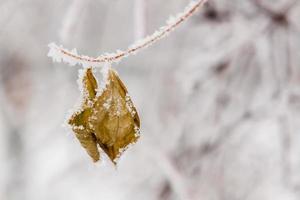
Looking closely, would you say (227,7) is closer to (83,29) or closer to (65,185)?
(83,29)

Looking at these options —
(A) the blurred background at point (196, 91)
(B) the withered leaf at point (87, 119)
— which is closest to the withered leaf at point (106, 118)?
(B) the withered leaf at point (87, 119)

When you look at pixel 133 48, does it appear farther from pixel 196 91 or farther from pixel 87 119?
pixel 196 91

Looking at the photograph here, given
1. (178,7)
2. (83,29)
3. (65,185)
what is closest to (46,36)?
(83,29)

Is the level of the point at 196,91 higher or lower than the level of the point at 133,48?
higher

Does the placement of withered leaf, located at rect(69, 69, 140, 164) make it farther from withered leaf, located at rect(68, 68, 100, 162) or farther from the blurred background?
the blurred background

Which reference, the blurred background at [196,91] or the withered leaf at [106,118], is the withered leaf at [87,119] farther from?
the blurred background at [196,91]

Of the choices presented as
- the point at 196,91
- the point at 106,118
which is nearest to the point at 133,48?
the point at 106,118
